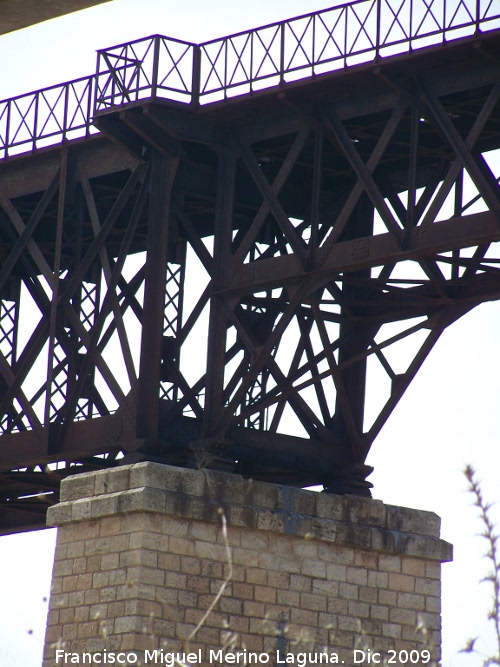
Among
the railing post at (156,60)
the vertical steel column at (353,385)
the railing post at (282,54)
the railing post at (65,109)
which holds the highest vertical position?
the railing post at (65,109)

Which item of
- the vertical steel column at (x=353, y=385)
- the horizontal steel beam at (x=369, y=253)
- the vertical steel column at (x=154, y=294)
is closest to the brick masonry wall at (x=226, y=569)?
the vertical steel column at (x=353, y=385)

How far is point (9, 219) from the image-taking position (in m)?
26.6

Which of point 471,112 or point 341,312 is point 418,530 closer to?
point 341,312

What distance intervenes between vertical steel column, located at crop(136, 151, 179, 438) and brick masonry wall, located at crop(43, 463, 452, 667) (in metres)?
1.45

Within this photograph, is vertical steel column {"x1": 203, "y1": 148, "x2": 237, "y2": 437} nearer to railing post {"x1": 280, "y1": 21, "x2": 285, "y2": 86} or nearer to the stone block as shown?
railing post {"x1": 280, "y1": 21, "x2": 285, "y2": 86}

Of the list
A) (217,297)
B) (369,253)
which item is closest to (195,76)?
(217,297)

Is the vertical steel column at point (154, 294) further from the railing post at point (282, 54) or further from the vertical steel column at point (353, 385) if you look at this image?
the vertical steel column at point (353, 385)

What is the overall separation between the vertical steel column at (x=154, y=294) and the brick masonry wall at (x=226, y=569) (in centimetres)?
145

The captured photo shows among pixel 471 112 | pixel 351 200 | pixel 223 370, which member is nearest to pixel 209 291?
pixel 223 370

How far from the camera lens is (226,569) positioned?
20.1 m

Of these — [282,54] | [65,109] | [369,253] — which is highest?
[65,109]

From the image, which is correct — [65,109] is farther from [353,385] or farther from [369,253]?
[353,385]

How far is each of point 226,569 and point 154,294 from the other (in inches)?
179

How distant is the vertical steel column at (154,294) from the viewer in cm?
2170
